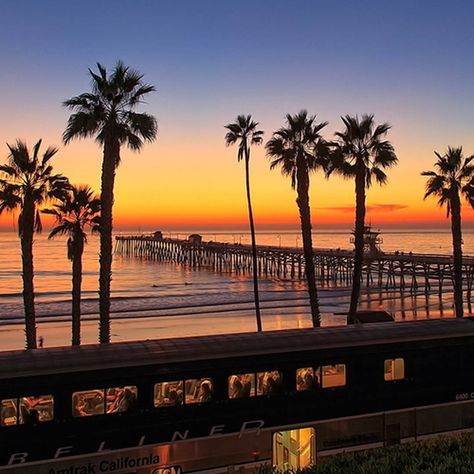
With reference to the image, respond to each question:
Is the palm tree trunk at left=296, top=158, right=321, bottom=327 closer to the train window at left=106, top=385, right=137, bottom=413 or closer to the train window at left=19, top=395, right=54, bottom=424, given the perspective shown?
the train window at left=106, top=385, right=137, bottom=413

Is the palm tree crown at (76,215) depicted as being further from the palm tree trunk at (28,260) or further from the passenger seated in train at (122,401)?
the passenger seated in train at (122,401)

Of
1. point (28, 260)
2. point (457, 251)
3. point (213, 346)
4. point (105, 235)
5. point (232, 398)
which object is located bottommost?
point (232, 398)

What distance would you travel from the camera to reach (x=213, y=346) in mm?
10227

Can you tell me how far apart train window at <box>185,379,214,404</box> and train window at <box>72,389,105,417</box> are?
1.55 meters

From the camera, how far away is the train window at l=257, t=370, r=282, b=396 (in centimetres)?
1049

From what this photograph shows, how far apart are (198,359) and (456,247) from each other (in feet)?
70.6

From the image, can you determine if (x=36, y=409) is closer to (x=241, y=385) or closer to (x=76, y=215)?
(x=241, y=385)

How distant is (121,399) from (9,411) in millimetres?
1802

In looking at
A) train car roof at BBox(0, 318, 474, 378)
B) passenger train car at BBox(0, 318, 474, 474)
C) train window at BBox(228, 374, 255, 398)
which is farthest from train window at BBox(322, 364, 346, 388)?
train window at BBox(228, 374, 255, 398)

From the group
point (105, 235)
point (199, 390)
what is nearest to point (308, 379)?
point (199, 390)

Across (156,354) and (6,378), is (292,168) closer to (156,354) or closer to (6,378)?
(156,354)

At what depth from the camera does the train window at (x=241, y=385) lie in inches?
403

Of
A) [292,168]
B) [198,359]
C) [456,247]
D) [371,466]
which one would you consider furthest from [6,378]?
[456,247]

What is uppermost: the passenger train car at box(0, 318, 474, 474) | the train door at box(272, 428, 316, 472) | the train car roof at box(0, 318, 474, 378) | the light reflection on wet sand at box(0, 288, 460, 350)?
the train car roof at box(0, 318, 474, 378)
